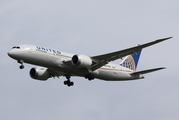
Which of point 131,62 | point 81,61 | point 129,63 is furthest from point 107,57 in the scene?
point 131,62

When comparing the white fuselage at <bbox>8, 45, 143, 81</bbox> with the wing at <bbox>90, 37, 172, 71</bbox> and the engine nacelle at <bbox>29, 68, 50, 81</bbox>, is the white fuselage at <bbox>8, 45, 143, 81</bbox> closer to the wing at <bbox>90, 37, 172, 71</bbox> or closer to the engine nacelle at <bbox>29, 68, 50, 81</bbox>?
the wing at <bbox>90, 37, 172, 71</bbox>

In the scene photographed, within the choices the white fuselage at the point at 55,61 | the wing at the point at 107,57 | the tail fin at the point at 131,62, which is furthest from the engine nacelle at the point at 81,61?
the tail fin at the point at 131,62

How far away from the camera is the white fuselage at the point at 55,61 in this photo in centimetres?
3838

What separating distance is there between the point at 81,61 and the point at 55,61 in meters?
2.71

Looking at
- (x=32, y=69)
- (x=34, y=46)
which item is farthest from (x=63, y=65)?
(x=32, y=69)

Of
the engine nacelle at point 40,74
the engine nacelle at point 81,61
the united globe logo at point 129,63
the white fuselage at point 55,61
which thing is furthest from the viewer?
the united globe logo at point 129,63

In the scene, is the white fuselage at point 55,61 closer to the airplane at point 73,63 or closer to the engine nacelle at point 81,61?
the airplane at point 73,63

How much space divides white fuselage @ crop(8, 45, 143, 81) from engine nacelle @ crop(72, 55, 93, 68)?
1.05 metres

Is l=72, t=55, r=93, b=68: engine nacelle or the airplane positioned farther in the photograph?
l=72, t=55, r=93, b=68: engine nacelle

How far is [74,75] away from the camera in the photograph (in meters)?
43.9

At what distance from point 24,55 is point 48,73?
728 centimetres

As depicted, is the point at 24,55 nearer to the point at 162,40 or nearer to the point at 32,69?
the point at 32,69

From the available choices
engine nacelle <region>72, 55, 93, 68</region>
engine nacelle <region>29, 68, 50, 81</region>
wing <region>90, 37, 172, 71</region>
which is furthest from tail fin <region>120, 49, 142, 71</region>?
engine nacelle <region>29, 68, 50, 81</region>

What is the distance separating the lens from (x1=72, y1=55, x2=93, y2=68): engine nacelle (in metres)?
39.8
